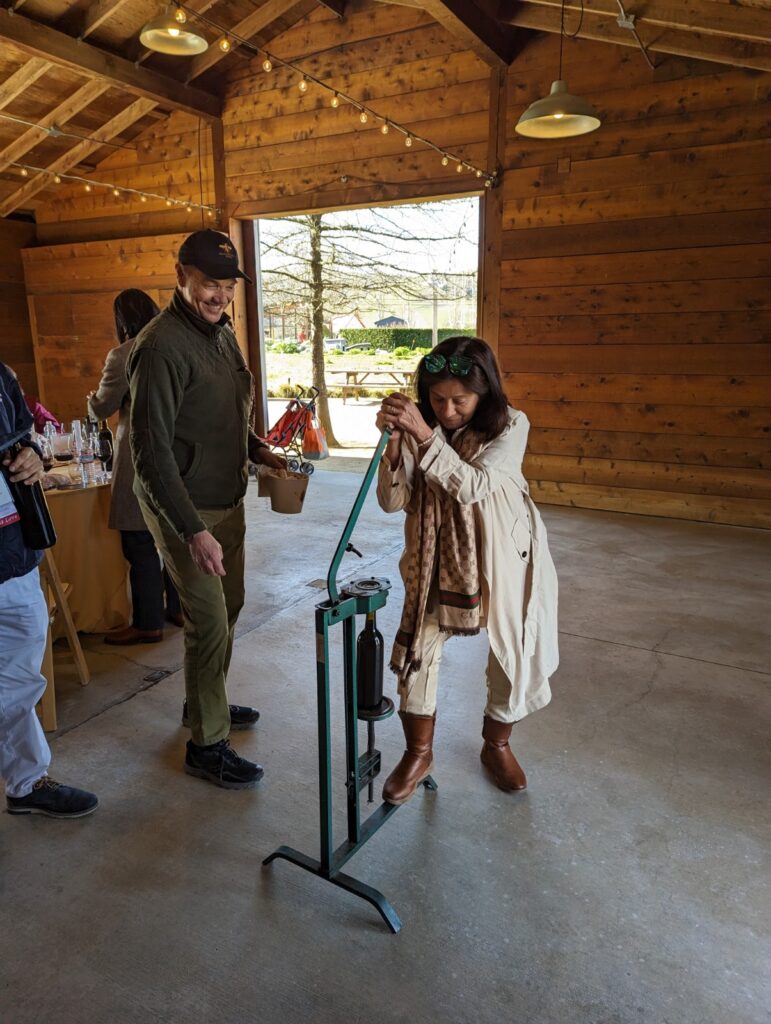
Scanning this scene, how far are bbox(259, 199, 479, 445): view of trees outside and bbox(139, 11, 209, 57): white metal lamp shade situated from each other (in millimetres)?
5467

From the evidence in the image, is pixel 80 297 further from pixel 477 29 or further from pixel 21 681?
pixel 21 681

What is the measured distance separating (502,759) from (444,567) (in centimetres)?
73

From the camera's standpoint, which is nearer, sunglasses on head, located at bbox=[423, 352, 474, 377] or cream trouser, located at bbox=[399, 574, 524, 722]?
sunglasses on head, located at bbox=[423, 352, 474, 377]

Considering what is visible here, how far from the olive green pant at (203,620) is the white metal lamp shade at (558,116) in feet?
10.9

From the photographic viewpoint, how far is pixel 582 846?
6.31 ft

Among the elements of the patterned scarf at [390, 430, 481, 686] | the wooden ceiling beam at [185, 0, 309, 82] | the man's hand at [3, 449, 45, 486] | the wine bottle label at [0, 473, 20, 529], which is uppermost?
the wooden ceiling beam at [185, 0, 309, 82]

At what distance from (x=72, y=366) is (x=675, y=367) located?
725cm

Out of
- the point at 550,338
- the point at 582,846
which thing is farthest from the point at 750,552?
the point at 582,846

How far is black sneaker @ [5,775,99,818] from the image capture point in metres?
2.04

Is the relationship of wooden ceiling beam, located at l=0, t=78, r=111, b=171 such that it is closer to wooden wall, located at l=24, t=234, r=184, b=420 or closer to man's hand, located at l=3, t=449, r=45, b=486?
wooden wall, located at l=24, t=234, r=184, b=420

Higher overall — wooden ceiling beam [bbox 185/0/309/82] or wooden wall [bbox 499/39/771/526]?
wooden ceiling beam [bbox 185/0/309/82]

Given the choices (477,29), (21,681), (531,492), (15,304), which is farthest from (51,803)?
(15,304)

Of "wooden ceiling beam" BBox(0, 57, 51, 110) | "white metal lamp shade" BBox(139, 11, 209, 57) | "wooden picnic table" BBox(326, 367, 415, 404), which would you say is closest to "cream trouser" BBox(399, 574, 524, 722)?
"white metal lamp shade" BBox(139, 11, 209, 57)

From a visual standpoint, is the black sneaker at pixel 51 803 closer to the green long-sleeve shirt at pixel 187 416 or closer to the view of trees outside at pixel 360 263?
the green long-sleeve shirt at pixel 187 416
